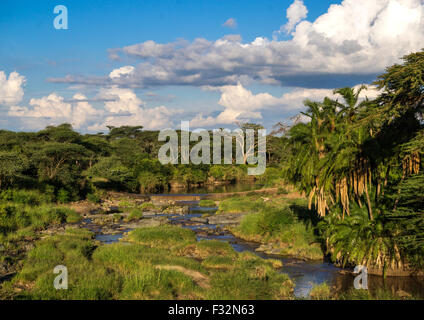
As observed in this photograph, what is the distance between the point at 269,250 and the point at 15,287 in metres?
12.5

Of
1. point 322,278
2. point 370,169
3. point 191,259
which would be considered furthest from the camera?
point 191,259

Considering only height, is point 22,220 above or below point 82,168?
below

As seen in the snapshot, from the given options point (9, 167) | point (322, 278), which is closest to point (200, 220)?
point (9, 167)

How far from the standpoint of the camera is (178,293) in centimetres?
1343

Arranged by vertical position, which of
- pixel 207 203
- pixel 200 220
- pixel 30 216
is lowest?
pixel 200 220

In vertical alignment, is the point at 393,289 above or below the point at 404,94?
below

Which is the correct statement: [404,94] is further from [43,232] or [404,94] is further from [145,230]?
[43,232]

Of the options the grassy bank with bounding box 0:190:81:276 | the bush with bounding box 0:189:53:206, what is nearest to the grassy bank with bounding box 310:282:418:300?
the grassy bank with bounding box 0:190:81:276

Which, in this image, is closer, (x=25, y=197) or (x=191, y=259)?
(x=191, y=259)

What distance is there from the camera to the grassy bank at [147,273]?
12.9m

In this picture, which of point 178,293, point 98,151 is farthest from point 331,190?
point 98,151

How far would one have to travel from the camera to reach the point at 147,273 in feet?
46.2

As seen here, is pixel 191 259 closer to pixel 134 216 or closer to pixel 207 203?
pixel 134 216

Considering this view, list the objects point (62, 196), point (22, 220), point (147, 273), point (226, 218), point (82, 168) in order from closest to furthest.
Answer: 1. point (147, 273)
2. point (22, 220)
3. point (226, 218)
4. point (62, 196)
5. point (82, 168)
